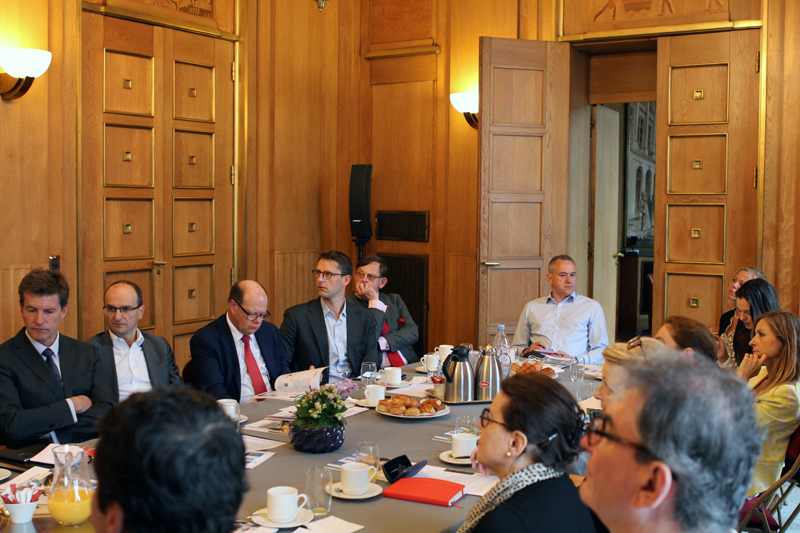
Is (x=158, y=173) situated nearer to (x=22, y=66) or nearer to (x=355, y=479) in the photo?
(x=22, y=66)

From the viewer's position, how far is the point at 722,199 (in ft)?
20.3

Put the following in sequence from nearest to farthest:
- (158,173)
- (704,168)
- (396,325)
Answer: (396,325)
(158,173)
(704,168)

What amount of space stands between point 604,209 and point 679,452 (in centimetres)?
680

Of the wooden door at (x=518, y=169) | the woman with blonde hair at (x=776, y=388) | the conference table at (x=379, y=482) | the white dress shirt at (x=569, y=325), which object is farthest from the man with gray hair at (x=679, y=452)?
the wooden door at (x=518, y=169)

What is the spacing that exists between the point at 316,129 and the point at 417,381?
402 centimetres

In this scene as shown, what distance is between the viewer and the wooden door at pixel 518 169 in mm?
6391

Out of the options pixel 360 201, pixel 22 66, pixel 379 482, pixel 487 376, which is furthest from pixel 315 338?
pixel 360 201

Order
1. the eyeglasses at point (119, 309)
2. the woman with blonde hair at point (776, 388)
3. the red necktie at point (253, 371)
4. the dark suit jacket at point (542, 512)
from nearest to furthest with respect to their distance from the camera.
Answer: the dark suit jacket at point (542, 512)
the woman with blonde hair at point (776, 388)
the eyeglasses at point (119, 309)
the red necktie at point (253, 371)

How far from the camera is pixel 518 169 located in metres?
6.50

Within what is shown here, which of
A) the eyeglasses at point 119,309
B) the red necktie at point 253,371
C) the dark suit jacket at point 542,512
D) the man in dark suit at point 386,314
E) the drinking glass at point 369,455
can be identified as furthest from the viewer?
the man in dark suit at point 386,314

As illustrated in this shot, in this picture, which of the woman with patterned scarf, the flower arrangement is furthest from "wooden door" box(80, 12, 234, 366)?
the woman with patterned scarf

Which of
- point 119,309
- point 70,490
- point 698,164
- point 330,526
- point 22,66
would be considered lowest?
point 330,526

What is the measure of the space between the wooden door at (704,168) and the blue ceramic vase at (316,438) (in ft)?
14.5

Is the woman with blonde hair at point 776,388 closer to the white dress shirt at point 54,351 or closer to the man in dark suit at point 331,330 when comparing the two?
the man in dark suit at point 331,330
